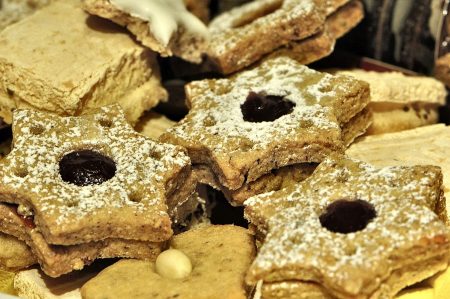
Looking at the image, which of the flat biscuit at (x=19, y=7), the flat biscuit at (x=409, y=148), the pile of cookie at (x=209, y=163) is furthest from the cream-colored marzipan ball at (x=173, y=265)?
the flat biscuit at (x=19, y=7)

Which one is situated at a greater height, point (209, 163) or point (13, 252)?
point (209, 163)

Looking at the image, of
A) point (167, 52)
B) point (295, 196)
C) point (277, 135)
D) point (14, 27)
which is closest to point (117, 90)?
point (167, 52)

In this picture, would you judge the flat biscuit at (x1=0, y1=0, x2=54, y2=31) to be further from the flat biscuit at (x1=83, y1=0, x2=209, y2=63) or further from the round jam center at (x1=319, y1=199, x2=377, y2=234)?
the round jam center at (x1=319, y1=199, x2=377, y2=234)

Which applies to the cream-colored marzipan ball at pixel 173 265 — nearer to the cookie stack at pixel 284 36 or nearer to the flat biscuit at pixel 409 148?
the flat biscuit at pixel 409 148

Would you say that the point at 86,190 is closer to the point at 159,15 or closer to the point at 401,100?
the point at 159,15

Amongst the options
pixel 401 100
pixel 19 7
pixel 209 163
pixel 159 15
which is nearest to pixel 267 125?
pixel 209 163

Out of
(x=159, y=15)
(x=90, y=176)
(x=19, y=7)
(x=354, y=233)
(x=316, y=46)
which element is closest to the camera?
(x=354, y=233)

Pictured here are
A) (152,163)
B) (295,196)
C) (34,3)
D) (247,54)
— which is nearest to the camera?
(295,196)

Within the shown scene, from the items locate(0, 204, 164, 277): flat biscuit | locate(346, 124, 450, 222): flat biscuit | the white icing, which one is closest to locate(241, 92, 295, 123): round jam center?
locate(346, 124, 450, 222): flat biscuit

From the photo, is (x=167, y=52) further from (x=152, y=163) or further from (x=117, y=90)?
(x=152, y=163)
